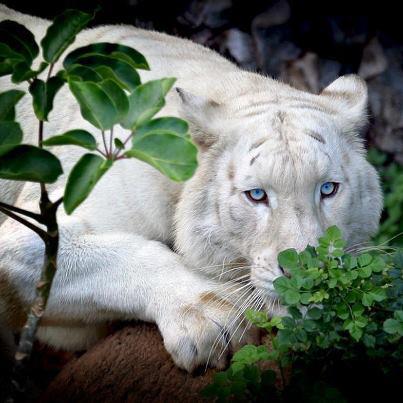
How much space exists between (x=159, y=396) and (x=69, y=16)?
4.20ft

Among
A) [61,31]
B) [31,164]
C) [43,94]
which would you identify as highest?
[61,31]

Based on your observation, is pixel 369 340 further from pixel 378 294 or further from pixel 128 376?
pixel 128 376

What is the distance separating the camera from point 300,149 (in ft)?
9.56

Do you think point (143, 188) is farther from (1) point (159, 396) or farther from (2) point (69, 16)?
(2) point (69, 16)

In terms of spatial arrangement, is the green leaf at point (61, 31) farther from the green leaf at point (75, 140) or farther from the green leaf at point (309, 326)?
the green leaf at point (309, 326)

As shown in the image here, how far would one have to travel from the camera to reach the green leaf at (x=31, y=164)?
199 centimetres

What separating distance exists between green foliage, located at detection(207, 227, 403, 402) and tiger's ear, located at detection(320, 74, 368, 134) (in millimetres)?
860

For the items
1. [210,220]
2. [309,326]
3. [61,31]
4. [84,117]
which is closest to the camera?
[84,117]

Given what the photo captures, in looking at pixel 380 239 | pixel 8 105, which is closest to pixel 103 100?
pixel 8 105

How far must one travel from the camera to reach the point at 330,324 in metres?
2.45

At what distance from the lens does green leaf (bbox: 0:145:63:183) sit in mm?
1993

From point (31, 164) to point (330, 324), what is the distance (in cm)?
97

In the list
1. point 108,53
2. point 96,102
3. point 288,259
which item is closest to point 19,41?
point 108,53

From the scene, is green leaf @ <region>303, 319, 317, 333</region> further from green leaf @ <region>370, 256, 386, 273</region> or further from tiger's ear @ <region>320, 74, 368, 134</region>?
tiger's ear @ <region>320, 74, 368, 134</region>
